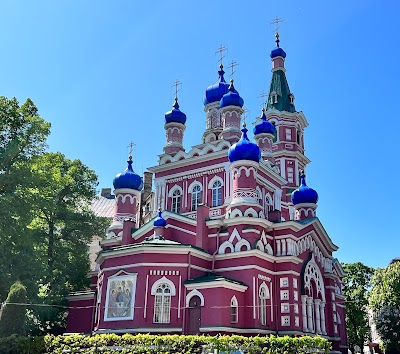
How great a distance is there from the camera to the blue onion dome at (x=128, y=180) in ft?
82.0

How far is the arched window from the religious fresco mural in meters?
5.32

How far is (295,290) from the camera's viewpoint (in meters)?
19.8

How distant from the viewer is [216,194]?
899 inches

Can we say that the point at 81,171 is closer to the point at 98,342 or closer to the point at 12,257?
the point at 12,257

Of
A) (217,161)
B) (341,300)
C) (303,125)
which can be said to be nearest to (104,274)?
(217,161)

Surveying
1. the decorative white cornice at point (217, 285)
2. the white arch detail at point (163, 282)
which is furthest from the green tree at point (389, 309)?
the white arch detail at point (163, 282)

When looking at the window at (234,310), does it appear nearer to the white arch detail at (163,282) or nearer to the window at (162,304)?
the white arch detail at (163,282)

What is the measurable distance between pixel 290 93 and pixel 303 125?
2.62 metres

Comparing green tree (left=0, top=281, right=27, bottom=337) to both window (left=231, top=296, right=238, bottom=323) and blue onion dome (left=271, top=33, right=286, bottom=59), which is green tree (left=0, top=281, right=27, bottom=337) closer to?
window (left=231, top=296, right=238, bottom=323)

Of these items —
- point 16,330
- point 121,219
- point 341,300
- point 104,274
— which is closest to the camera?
point 16,330

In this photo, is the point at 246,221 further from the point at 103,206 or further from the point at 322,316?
the point at 103,206

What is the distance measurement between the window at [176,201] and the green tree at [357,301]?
17.7 m

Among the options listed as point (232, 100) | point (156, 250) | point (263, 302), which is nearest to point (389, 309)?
point (263, 302)

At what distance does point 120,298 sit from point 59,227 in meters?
9.15
